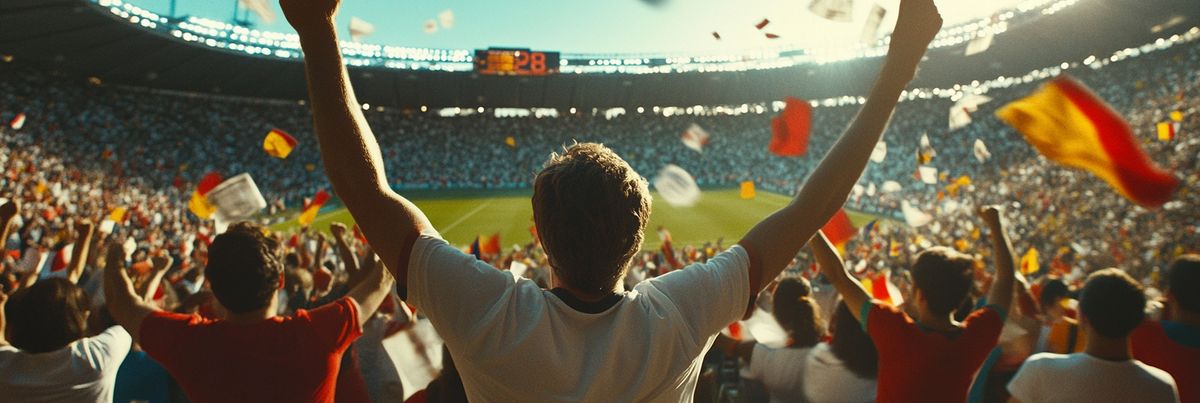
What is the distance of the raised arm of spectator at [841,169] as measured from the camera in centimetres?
140

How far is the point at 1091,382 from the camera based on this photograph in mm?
2371

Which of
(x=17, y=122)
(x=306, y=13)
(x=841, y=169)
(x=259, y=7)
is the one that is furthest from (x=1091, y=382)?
(x=17, y=122)

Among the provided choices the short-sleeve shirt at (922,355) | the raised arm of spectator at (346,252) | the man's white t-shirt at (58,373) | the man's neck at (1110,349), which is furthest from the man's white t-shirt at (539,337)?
the raised arm of spectator at (346,252)

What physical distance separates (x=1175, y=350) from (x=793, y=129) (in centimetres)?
473

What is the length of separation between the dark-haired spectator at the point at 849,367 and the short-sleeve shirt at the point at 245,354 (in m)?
2.04

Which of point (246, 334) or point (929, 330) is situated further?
point (929, 330)

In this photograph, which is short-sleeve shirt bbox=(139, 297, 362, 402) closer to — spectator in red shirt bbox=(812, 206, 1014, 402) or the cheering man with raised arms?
the cheering man with raised arms

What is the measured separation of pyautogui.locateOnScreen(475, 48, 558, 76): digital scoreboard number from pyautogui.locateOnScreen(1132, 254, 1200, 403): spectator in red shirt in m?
32.5

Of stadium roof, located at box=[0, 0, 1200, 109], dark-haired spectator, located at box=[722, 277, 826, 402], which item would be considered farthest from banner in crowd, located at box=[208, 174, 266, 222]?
stadium roof, located at box=[0, 0, 1200, 109]

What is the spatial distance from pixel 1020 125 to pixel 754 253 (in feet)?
6.39

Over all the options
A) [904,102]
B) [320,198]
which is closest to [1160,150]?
[904,102]

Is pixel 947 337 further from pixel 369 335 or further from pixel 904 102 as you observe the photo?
pixel 904 102

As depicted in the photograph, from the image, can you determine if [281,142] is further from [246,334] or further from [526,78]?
[526,78]

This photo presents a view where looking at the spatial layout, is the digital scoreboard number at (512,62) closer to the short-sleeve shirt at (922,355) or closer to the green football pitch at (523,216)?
the green football pitch at (523,216)
